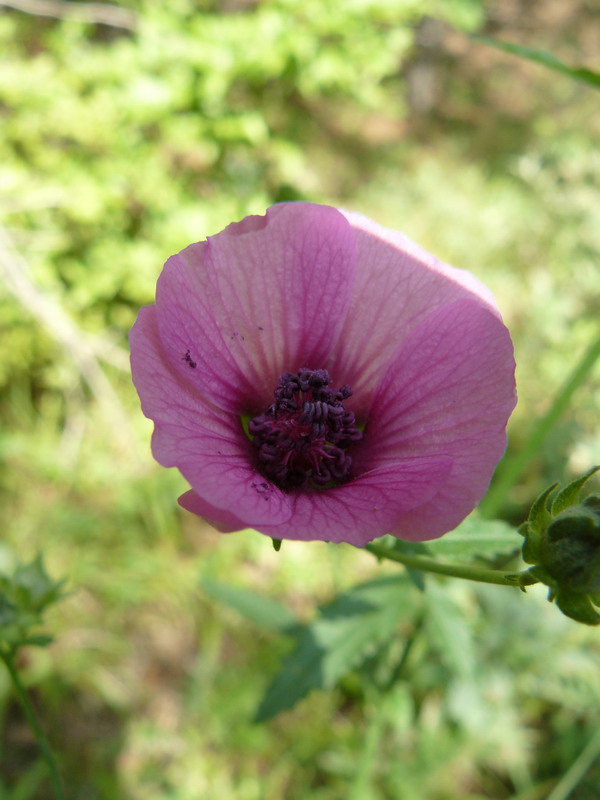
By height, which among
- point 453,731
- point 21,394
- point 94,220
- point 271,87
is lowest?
point 21,394

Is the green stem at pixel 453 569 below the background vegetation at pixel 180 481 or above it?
above

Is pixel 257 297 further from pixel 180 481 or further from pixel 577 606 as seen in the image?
pixel 180 481

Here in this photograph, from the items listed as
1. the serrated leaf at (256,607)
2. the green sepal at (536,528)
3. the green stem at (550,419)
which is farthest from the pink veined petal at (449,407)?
the serrated leaf at (256,607)

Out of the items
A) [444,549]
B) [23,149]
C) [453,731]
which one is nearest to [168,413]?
[444,549]

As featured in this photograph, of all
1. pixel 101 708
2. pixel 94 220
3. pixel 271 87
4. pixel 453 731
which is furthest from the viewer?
pixel 271 87

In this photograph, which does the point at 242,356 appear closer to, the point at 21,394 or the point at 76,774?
the point at 76,774

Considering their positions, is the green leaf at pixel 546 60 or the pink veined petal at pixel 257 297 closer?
the pink veined petal at pixel 257 297

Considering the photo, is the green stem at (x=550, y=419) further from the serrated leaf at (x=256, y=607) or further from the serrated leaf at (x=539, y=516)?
the serrated leaf at (x=256, y=607)
